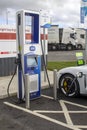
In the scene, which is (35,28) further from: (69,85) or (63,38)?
(63,38)

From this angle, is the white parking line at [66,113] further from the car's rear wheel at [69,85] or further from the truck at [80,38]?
the truck at [80,38]

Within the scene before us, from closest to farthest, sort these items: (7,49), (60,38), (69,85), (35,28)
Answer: (35,28) → (69,85) → (7,49) → (60,38)

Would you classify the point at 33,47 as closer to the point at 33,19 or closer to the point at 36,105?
the point at 33,19

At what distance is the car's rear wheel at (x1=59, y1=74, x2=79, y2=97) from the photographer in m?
7.96

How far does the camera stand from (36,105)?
7.30m

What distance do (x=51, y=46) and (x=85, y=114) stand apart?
110ft

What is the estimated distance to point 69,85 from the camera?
8.20 m

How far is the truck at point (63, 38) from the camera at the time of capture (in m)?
38.8

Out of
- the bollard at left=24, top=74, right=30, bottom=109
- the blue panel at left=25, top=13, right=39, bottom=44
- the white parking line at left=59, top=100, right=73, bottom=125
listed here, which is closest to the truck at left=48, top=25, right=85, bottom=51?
the blue panel at left=25, top=13, right=39, bottom=44

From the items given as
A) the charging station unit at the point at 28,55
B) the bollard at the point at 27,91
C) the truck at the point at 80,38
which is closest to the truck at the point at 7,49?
the charging station unit at the point at 28,55

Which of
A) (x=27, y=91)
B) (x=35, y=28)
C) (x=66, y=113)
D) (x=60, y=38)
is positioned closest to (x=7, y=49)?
(x=35, y=28)

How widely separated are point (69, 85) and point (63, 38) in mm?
31701

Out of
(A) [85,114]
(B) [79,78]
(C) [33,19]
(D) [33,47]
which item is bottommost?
(A) [85,114]

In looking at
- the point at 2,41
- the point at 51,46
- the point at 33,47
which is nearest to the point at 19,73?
the point at 33,47
